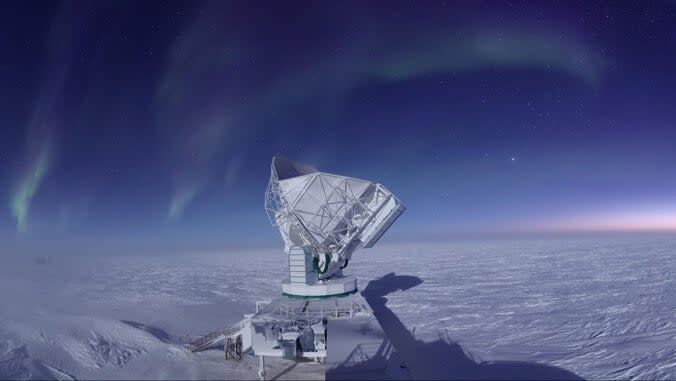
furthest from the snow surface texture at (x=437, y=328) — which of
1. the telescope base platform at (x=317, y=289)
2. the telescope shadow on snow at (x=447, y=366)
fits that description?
the telescope base platform at (x=317, y=289)

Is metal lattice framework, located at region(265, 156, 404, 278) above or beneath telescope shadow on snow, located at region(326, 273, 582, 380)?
above

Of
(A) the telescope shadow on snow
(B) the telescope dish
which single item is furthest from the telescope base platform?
(A) the telescope shadow on snow

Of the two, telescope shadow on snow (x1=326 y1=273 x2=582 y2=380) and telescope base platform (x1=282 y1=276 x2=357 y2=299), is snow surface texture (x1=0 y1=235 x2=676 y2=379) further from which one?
telescope base platform (x1=282 y1=276 x2=357 y2=299)


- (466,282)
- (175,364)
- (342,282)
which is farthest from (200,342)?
(466,282)

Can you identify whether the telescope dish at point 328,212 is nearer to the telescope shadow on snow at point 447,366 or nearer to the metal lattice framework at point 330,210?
the metal lattice framework at point 330,210

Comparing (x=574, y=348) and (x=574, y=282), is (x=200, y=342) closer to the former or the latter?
(x=574, y=348)

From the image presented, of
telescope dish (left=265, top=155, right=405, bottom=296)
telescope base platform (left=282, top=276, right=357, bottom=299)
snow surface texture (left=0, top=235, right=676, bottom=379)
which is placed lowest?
snow surface texture (left=0, top=235, right=676, bottom=379)

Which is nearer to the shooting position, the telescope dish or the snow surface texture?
the snow surface texture

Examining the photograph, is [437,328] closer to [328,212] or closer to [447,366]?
[447,366]
